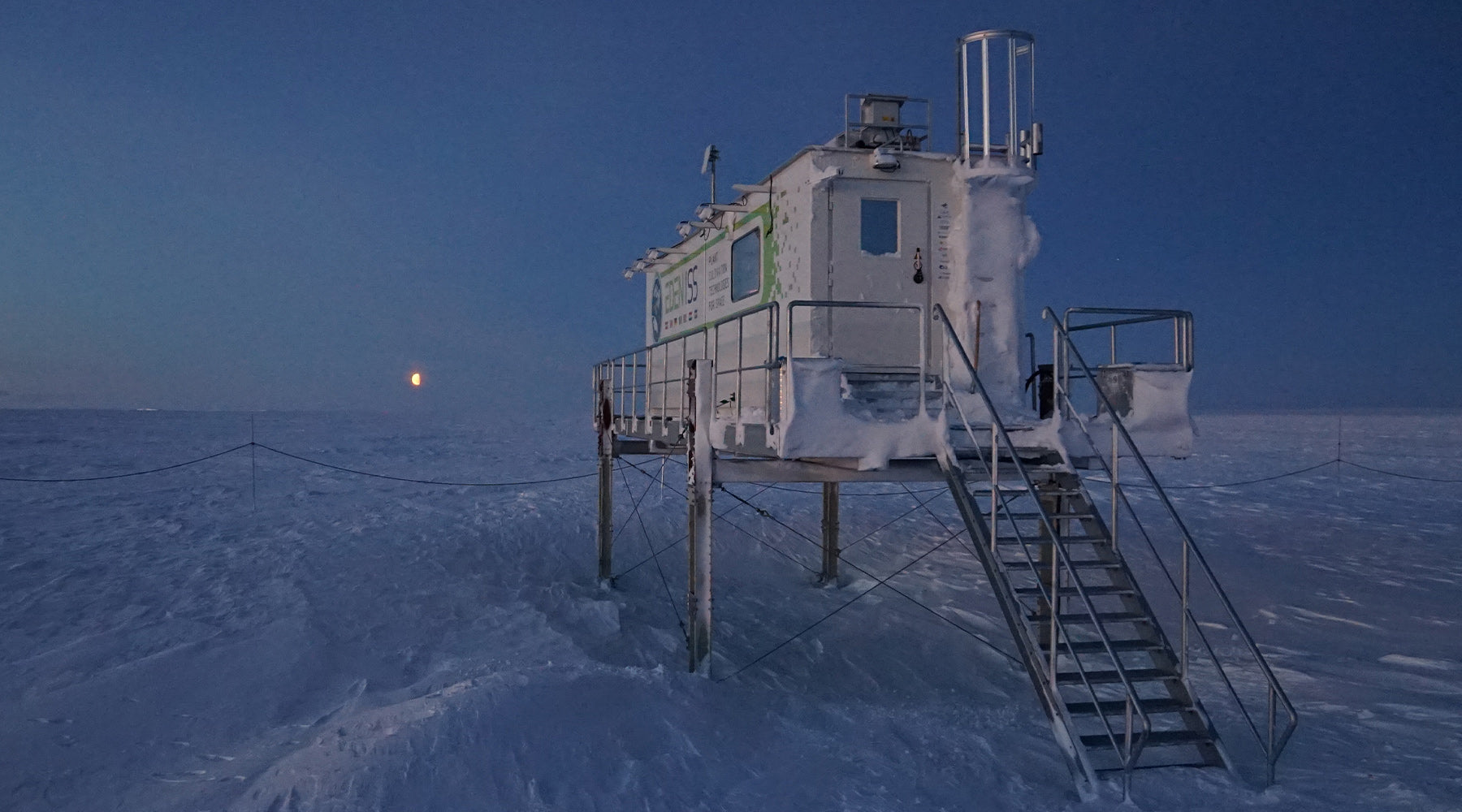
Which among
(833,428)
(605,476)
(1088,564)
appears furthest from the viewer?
(605,476)

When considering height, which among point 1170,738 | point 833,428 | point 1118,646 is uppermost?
point 833,428

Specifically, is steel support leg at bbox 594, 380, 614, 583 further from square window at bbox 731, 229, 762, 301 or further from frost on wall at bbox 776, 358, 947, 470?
frost on wall at bbox 776, 358, 947, 470

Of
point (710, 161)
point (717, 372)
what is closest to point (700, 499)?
point (717, 372)

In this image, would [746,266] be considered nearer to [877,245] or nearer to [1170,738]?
[877,245]

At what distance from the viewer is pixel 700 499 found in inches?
353

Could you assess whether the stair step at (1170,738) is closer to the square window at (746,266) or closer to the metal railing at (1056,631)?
the metal railing at (1056,631)

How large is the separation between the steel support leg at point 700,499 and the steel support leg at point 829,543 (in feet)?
23.2

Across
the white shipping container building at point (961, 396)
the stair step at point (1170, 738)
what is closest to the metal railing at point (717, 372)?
the white shipping container building at point (961, 396)

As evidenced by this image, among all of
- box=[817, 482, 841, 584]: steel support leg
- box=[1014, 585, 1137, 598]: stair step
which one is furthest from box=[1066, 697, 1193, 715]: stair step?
box=[817, 482, 841, 584]: steel support leg

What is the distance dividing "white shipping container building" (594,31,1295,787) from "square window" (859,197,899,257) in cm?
2

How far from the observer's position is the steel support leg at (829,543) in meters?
16.0

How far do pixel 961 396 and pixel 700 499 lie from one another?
2.86 m

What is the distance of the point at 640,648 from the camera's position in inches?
488

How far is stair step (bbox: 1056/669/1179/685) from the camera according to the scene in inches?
245
